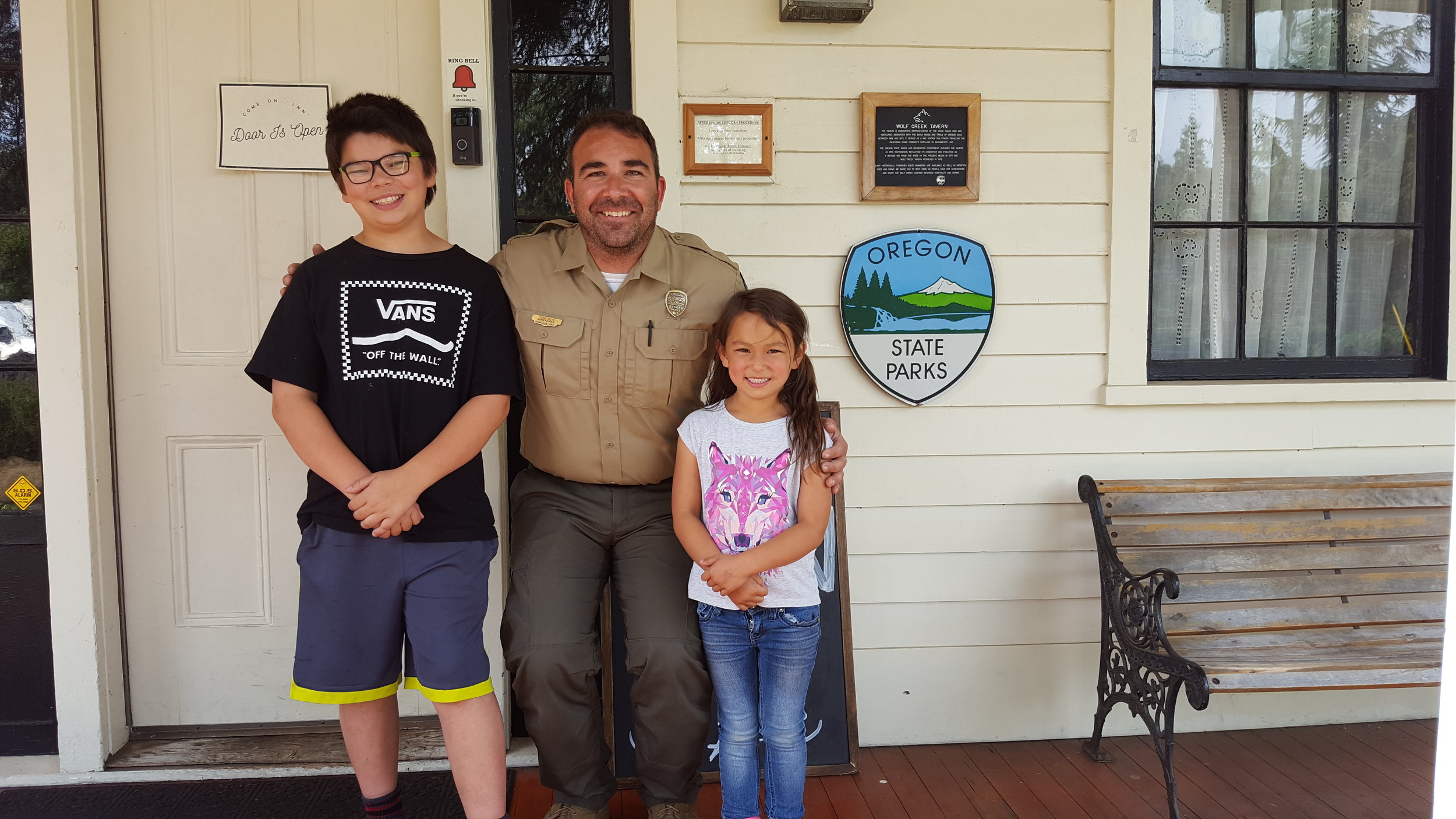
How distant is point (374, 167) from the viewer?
6.19 feet

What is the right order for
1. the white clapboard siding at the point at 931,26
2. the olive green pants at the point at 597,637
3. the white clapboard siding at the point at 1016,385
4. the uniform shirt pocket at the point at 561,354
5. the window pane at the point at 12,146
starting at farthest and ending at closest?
the white clapboard siding at the point at 1016,385 < the white clapboard siding at the point at 931,26 < the window pane at the point at 12,146 < the uniform shirt pocket at the point at 561,354 < the olive green pants at the point at 597,637

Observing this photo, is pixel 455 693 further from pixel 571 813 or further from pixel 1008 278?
pixel 1008 278

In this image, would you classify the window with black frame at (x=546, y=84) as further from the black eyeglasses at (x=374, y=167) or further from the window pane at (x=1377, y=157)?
the window pane at (x=1377, y=157)

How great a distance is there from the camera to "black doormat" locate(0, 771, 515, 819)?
2.31 metres

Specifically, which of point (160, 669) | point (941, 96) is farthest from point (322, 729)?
point (941, 96)

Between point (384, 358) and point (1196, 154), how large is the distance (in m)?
2.45

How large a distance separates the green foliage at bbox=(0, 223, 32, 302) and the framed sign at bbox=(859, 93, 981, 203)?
233 centimetres

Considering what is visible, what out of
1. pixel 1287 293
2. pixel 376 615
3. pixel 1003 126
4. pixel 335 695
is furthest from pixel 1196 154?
pixel 335 695

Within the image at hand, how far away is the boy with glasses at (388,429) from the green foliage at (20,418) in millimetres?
1115

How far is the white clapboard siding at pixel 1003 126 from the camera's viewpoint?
2.59 metres

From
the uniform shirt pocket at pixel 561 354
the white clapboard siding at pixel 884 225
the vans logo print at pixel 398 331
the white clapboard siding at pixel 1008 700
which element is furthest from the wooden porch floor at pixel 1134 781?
the white clapboard siding at pixel 884 225

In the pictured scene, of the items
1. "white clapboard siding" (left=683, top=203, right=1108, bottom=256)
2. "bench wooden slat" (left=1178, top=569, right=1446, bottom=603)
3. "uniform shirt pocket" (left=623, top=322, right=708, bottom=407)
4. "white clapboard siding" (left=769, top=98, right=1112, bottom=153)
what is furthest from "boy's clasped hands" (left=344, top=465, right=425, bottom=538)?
"bench wooden slat" (left=1178, top=569, right=1446, bottom=603)

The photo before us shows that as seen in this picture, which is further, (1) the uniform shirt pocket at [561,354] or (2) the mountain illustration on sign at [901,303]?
(2) the mountain illustration on sign at [901,303]

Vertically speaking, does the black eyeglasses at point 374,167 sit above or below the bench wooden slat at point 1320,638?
above
